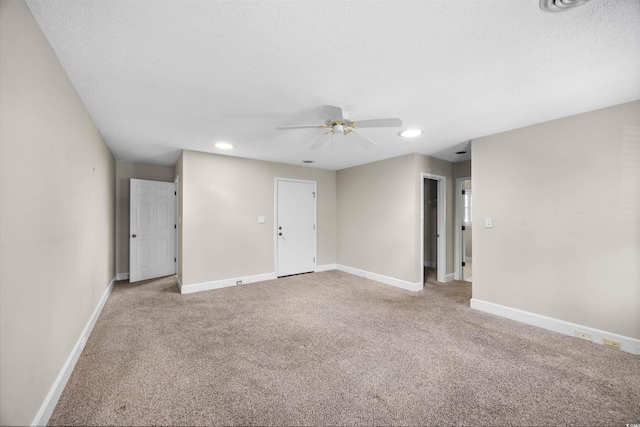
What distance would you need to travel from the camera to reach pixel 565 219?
262 centimetres

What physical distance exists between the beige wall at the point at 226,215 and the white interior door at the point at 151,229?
3.04ft

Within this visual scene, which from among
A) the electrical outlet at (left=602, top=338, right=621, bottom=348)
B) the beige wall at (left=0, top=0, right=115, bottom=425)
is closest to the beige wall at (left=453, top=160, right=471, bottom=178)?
the electrical outlet at (left=602, top=338, right=621, bottom=348)

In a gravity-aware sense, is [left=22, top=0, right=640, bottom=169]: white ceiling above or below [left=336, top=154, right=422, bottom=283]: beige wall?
above

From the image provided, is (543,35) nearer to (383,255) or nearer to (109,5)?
(109,5)

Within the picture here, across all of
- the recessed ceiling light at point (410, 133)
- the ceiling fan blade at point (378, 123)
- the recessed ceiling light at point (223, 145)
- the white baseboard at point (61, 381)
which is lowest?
the white baseboard at point (61, 381)

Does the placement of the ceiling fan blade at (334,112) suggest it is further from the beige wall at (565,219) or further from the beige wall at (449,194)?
the beige wall at (449,194)

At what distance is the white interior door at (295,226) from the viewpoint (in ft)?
16.4

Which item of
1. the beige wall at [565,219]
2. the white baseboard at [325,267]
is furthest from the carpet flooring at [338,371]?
the white baseboard at [325,267]

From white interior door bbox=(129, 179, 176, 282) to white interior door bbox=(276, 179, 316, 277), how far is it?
2.23 meters

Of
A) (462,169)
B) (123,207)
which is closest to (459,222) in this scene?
(462,169)

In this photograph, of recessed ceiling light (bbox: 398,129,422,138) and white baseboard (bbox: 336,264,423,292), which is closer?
recessed ceiling light (bbox: 398,129,422,138)

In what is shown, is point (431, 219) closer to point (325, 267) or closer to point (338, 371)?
point (325, 267)

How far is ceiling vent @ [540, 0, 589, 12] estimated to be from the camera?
1.23 m

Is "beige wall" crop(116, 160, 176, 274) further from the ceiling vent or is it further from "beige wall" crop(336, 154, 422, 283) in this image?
the ceiling vent
